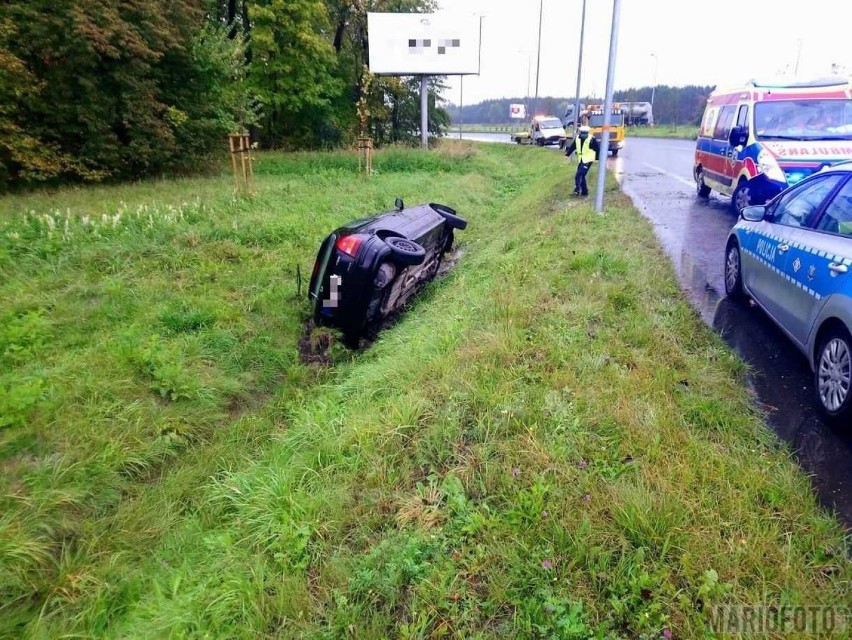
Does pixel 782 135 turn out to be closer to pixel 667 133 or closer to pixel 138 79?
pixel 138 79

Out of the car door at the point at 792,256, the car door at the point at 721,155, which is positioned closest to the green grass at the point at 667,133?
the car door at the point at 721,155

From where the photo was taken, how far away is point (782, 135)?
25.7 ft

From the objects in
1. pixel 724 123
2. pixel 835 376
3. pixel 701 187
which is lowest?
pixel 835 376

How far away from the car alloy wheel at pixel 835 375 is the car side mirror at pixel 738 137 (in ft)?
21.0

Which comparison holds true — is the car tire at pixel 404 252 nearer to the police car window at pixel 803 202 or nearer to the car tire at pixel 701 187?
the police car window at pixel 803 202

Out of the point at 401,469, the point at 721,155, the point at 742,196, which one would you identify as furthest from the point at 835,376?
the point at 721,155

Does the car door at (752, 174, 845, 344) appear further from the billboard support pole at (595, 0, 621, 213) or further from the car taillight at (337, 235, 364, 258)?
the billboard support pole at (595, 0, 621, 213)

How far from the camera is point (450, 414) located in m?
3.25

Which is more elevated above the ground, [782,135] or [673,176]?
[782,135]

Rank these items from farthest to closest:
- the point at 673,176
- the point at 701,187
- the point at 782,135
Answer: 1. the point at 673,176
2. the point at 701,187
3. the point at 782,135

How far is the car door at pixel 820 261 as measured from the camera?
3.18 meters

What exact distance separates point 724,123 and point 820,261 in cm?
758

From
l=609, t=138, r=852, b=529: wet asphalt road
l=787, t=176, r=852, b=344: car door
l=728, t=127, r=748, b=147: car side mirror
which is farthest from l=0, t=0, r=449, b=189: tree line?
l=787, t=176, r=852, b=344: car door

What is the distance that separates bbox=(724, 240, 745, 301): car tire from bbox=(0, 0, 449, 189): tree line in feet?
44.7
